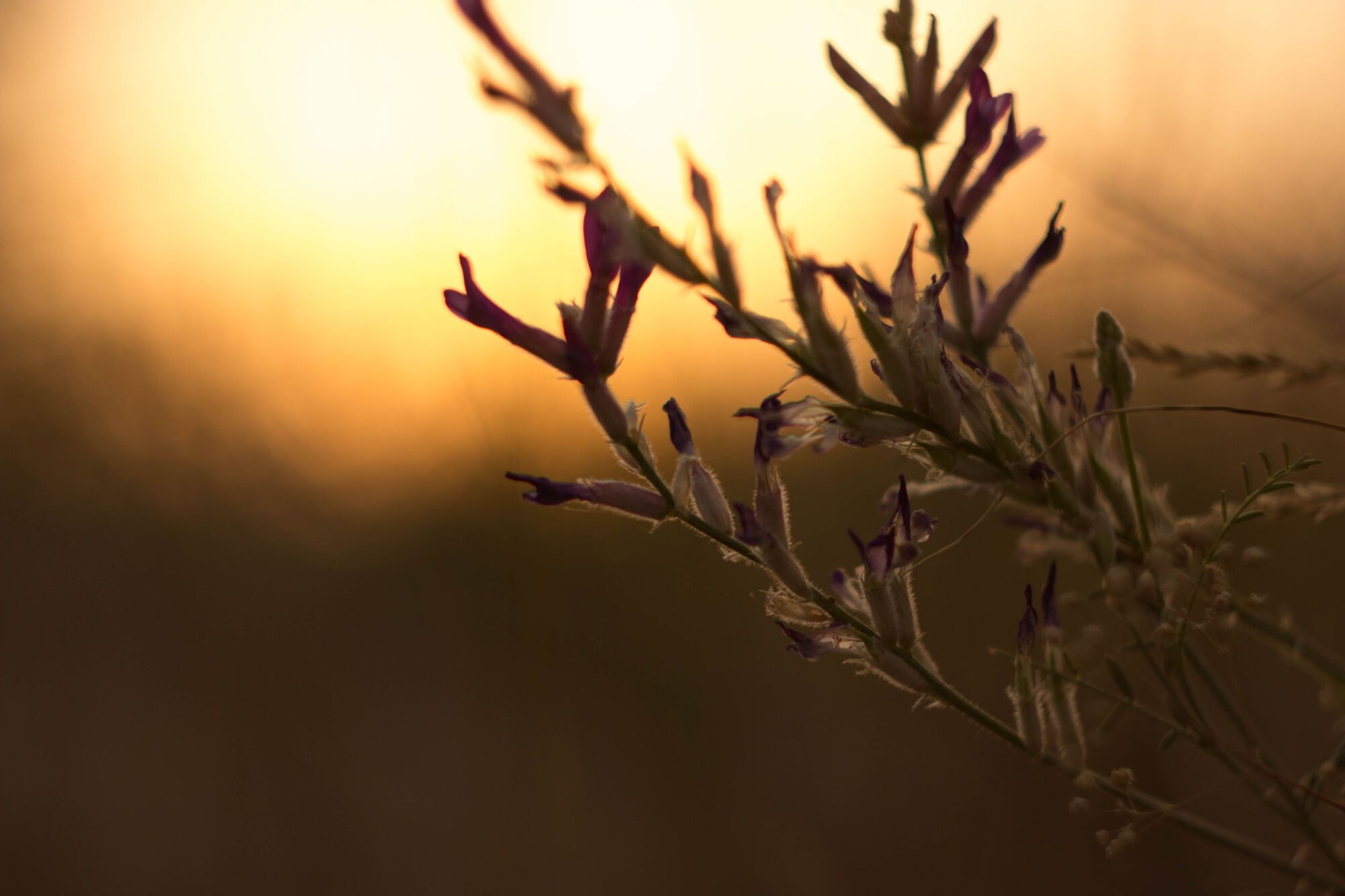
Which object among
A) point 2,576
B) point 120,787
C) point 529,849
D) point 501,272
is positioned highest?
point 501,272

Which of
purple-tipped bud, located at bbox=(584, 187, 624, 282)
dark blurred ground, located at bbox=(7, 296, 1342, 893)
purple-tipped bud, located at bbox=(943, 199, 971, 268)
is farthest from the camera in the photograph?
dark blurred ground, located at bbox=(7, 296, 1342, 893)

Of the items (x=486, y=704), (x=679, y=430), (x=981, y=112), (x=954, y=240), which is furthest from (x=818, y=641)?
(x=486, y=704)

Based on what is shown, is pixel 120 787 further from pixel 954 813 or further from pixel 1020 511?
pixel 1020 511

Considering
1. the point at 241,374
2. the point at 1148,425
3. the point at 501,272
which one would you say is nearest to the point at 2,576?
the point at 241,374

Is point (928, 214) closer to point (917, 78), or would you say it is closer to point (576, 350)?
point (917, 78)

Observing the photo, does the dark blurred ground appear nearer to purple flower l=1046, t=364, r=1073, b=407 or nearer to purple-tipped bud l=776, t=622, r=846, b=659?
purple flower l=1046, t=364, r=1073, b=407

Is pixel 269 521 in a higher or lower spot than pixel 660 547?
lower

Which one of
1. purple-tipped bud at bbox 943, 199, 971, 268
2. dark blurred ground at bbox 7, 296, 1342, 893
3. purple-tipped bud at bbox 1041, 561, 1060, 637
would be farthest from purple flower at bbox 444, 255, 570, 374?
dark blurred ground at bbox 7, 296, 1342, 893
